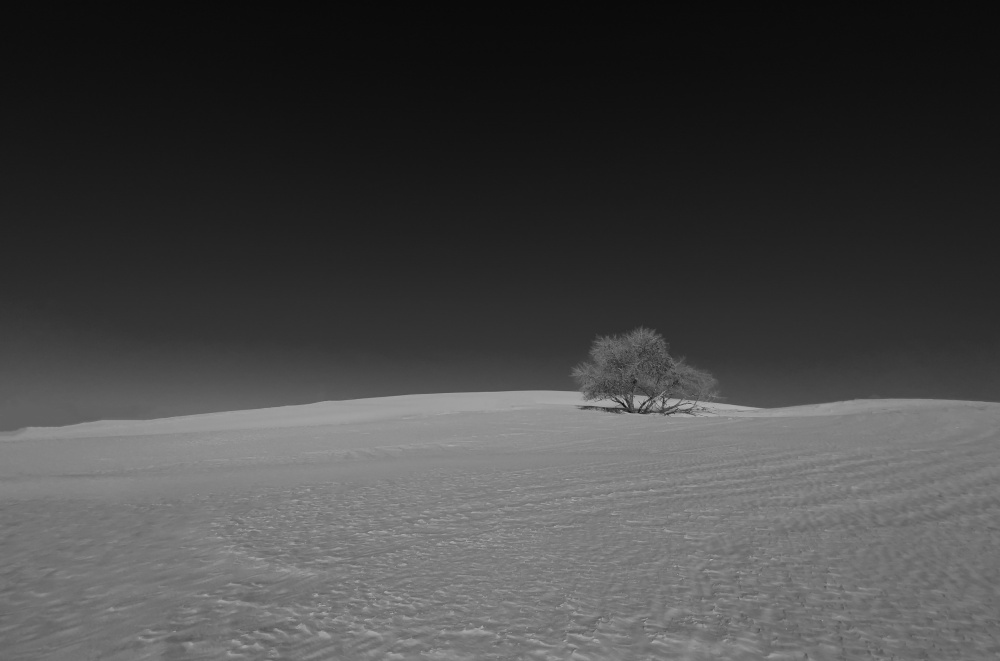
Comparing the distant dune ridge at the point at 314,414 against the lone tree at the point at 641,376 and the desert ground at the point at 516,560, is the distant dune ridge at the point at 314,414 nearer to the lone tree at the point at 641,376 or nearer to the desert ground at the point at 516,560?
the lone tree at the point at 641,376

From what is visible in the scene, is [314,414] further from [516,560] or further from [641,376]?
[516,560]

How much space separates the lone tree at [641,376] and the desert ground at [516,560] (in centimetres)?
1700

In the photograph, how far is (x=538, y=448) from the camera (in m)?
9.41

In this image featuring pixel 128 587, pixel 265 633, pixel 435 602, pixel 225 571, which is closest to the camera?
pixel 265 633

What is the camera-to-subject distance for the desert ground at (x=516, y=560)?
2291 millimetres

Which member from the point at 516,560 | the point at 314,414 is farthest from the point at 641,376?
the point at 516,560

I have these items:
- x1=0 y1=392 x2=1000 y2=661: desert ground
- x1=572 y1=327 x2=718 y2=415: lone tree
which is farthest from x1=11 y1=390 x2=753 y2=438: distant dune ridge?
x1=0 y1=392 x2=1000 y2=661: desert ground

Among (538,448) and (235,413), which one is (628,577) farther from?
(235,413)

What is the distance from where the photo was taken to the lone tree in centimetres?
2428

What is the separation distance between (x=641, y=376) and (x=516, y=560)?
72.1 ft

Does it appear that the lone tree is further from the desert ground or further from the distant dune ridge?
the desert ground

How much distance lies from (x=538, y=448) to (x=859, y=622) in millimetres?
7120

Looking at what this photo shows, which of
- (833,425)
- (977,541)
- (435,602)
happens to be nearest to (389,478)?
(435,602)

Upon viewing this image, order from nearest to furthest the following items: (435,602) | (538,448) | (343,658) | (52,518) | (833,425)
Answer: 1. (343,658)
2. (435,602)
3. (52,518)
4. (538,448)
5. (833,425)
